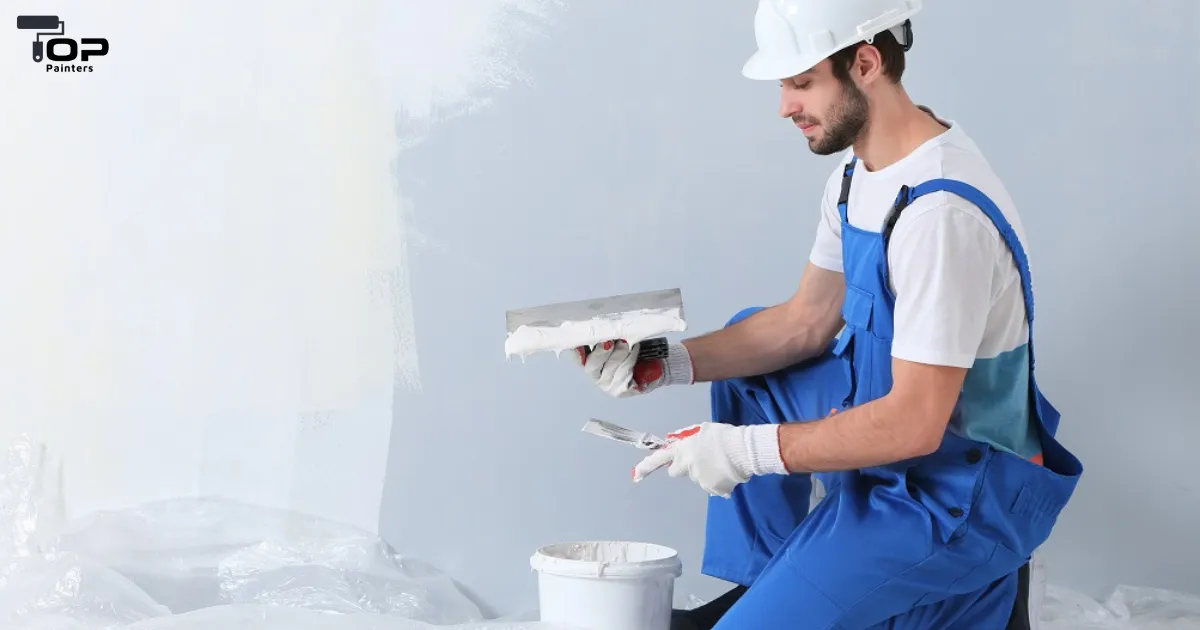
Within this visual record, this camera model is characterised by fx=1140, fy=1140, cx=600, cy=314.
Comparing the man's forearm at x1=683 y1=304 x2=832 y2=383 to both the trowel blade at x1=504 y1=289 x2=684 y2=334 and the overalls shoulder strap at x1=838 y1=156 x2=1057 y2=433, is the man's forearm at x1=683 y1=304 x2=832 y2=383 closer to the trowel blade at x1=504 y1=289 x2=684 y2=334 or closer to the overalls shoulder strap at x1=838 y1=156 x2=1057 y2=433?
the trowel blade at x1=504 y1=289 x2=684 y2=334

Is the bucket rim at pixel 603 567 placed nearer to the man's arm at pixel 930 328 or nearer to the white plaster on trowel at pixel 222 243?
the man's arm at pixel 930 328

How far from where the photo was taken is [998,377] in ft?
4.75

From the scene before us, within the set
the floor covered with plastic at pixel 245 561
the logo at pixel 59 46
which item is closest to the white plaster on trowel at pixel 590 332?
the floor covered with plastic at pixel 245 561

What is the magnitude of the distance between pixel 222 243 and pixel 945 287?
1.42 meters

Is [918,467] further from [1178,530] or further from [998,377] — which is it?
[1178,530]

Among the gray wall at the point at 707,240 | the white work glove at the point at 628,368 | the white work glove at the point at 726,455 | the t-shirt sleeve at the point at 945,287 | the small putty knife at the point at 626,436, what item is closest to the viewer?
the t-shirt sleeve at the point at 945,287

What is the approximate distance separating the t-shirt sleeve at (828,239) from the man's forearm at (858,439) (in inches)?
14.8

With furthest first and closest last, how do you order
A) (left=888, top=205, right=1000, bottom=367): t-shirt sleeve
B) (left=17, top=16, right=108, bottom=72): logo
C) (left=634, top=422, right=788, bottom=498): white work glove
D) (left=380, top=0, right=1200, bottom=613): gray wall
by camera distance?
(left=17, top=16, right=108, bottom=72): logo
(left=380, top=0, right=1200, bottom=613): gray wall
(left=634, top=422, right=788, bottom=498): white work glove
(left=888, top=205, right=1000, bottom=367): t-shirt sleeve

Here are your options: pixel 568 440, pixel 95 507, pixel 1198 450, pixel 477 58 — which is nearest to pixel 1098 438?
pixel 1198 450

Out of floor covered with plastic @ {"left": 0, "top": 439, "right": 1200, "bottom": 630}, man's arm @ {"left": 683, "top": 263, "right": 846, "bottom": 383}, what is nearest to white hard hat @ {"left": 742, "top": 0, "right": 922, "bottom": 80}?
man's arm @ {"left": 683, "top": 263, "right": 846, "bottom": 383}

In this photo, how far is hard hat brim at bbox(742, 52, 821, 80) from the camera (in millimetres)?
1504

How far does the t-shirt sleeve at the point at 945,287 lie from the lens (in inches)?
52.9

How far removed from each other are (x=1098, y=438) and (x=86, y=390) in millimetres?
1913

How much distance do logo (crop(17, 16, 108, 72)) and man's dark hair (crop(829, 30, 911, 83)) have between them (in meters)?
1.44
